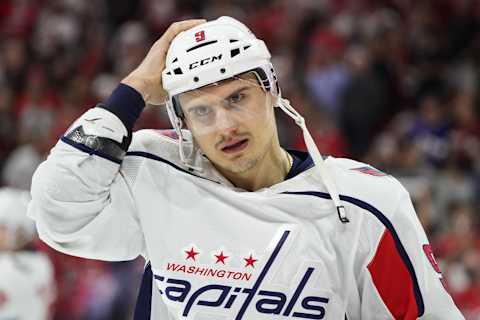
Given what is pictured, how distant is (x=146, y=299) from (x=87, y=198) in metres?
0.35

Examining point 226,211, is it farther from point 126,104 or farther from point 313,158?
point 126,104

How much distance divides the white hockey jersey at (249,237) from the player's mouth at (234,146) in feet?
0.37

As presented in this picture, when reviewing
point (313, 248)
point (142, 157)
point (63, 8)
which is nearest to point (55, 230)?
point (142, 157)

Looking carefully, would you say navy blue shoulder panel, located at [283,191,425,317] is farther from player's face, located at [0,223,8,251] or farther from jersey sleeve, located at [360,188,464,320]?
player's face, located at [0,223,8,251]

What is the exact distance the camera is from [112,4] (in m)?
9.15

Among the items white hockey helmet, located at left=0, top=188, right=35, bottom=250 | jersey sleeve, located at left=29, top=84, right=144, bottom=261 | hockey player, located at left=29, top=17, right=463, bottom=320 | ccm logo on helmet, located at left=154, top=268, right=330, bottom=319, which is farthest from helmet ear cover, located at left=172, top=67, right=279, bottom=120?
white hockey helmet, located at left=0, top=188, right=35, bottom=250

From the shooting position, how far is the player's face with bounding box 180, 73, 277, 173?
249cm

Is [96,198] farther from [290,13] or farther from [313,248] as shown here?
[290,13]

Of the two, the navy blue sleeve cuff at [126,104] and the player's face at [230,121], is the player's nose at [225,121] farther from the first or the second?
the navy blue sleeve cuff at [126,104]

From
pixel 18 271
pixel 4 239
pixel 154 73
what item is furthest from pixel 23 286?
pixel 154 73

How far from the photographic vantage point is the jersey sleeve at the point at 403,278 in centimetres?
242

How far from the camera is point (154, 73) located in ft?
8.51

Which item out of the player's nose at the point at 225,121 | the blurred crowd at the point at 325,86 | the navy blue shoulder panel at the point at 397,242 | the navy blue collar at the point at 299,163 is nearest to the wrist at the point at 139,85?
the player's nose at the point at 225,121

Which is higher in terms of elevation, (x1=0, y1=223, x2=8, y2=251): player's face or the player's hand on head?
the player's hand on head
